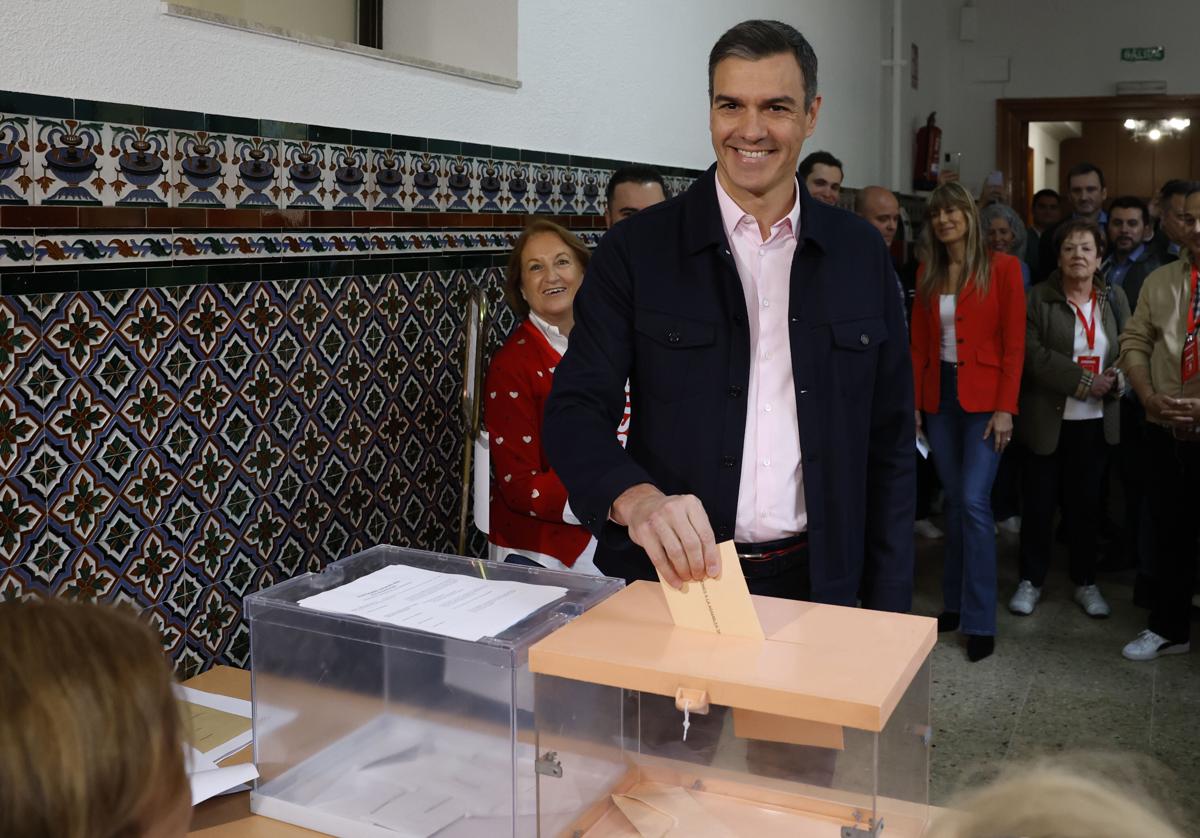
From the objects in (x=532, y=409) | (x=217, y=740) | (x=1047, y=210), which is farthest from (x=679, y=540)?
(x=1047, y=210)

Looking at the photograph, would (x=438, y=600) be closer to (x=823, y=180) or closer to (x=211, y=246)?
(x=211, y=246)

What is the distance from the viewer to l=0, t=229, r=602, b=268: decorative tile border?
201 cm

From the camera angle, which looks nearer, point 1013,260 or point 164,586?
point 164,586

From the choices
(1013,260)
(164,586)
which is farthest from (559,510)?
(1013,260)

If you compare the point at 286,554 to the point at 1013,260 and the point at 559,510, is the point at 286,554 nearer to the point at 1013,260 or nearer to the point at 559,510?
the point at 559,510

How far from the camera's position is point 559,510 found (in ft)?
9.68

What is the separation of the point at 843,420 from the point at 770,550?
0.25m

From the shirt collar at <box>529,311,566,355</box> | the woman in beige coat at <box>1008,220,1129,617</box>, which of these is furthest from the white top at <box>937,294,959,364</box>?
the shirt collar at <box>529,311,566,355</box>

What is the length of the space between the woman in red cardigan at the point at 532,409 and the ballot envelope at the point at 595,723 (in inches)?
51.5

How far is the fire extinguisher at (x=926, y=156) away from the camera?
9148 millimetres

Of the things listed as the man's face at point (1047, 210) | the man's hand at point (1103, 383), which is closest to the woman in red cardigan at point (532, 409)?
the man's hand at point (1103, 383)

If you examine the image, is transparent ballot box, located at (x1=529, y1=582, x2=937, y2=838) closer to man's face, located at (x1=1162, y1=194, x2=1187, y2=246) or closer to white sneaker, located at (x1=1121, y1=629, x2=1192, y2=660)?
man's face, located at (x1=1162, y1=194, x2=1187, y2=246)

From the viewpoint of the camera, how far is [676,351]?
2.02 meters

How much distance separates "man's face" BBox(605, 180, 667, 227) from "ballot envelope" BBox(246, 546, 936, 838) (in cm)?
228
